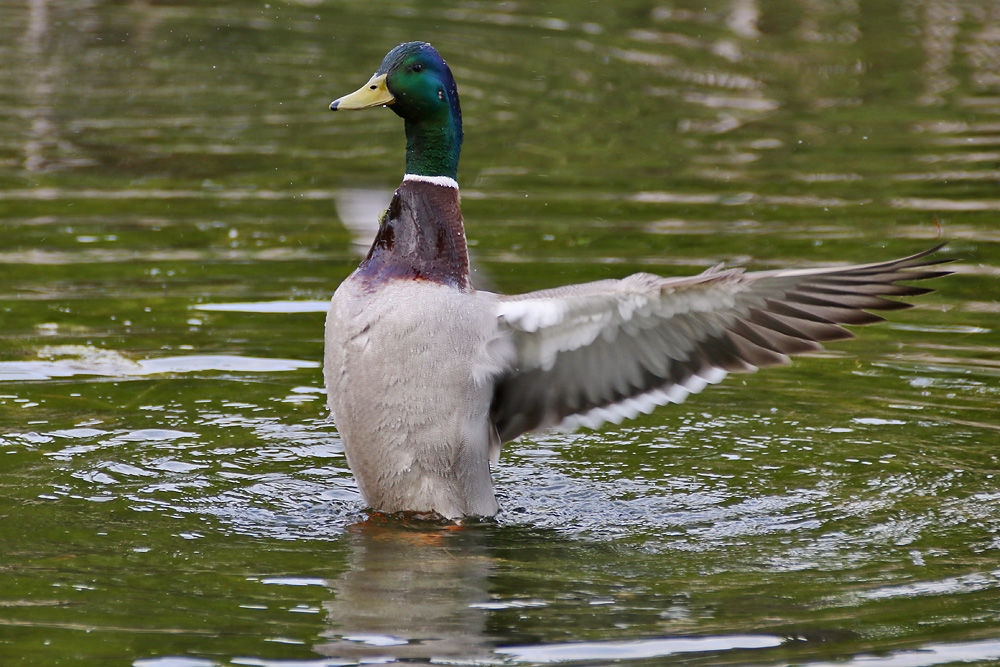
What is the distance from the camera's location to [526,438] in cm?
702

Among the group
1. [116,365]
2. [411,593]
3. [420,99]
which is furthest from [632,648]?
[116,365]

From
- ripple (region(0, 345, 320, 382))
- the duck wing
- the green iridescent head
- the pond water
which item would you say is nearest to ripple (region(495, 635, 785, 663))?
the pond water

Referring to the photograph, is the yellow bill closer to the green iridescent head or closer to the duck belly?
the green iridescent head

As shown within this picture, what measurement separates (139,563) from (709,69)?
10919mm

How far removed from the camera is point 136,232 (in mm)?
9672

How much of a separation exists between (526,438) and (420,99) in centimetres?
177

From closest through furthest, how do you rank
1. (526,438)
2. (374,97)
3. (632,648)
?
1. (632,648)
2. (374,97)
3. (526,438)

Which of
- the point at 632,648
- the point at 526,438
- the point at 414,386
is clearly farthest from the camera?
the point at 526,438

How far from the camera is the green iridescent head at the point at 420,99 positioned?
19.8ft

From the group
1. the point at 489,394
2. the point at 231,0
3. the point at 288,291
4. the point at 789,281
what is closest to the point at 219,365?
the point at 288,291

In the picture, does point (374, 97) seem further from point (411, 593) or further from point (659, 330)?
point (411, 593)

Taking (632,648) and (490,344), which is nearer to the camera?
(632,648)

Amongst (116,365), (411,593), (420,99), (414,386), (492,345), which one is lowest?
(411,593)

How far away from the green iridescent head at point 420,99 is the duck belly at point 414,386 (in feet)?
2.09
